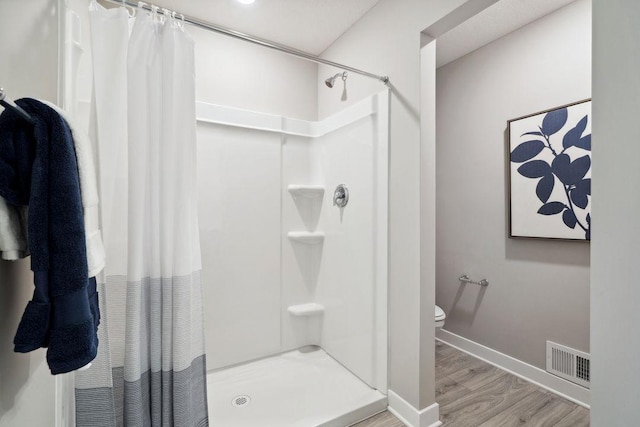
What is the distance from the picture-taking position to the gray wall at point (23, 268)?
62 cm

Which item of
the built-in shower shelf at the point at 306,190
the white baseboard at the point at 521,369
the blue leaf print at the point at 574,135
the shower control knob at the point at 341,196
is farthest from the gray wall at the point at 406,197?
the blue leaf print at the point at 574,135

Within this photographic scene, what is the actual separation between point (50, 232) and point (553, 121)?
8.45ft

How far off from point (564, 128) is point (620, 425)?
181cm

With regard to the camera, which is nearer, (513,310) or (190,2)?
(190,2)

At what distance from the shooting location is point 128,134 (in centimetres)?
105

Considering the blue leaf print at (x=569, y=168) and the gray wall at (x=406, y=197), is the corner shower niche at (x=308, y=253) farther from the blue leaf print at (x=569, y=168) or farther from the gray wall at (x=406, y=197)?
the blue leaf print at (x=569, y=168)

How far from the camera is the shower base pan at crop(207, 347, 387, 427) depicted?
1559 mm

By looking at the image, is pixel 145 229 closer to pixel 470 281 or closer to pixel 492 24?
pixel 470 281

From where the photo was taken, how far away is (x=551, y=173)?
6.43 ft

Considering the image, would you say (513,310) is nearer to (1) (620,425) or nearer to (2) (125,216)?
(1) (620,425)

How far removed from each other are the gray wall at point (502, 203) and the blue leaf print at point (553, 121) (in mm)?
71

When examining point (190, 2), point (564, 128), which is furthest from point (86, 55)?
point (564, 128)

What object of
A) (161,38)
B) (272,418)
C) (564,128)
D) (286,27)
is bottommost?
(272,418)

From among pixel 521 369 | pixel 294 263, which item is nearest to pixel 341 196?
pixel 294 263
